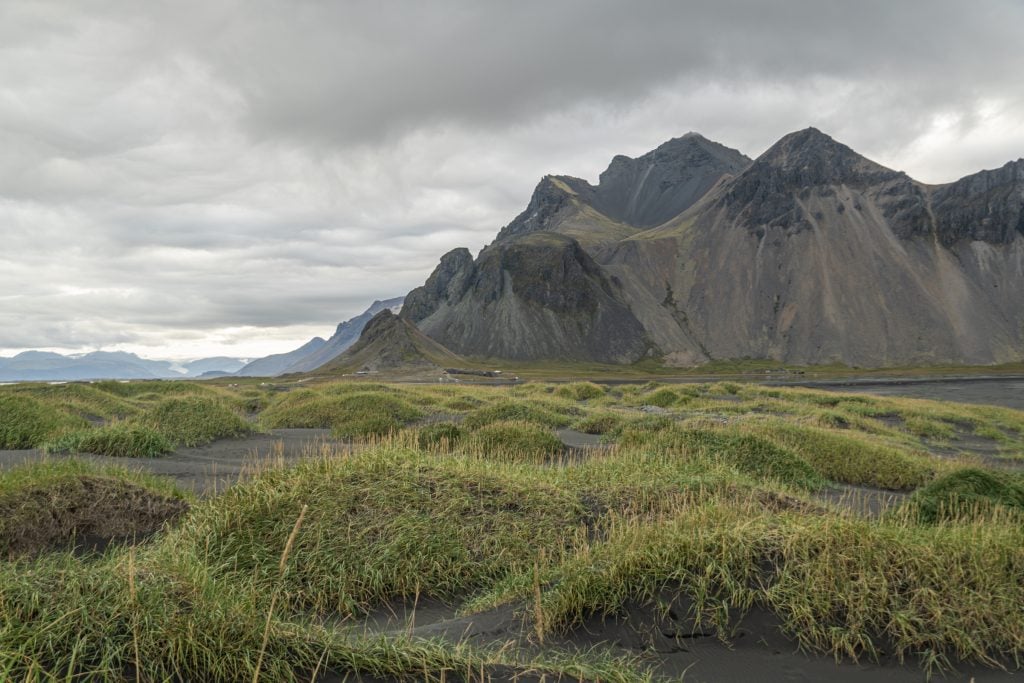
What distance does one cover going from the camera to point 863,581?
7.03 m

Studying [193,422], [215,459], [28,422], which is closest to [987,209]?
[193,422]

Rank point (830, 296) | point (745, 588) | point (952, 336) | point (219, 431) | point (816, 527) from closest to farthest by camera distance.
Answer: point (745, 588)
point (816, 527)
point (219, 431)
point (952, 336)
point (830, 296)

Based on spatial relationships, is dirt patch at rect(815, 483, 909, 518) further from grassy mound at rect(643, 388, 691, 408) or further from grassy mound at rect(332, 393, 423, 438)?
grassy mound at rect(643, 388, 691, 408)

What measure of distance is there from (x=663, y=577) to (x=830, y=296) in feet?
600

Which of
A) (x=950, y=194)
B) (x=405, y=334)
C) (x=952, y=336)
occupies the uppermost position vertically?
(x=950, y=194)

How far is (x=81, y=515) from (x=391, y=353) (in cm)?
12196

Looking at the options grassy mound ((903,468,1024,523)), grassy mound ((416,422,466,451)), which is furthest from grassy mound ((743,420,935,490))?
grassy mound ((416,422,466,451))

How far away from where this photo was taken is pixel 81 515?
10.1m

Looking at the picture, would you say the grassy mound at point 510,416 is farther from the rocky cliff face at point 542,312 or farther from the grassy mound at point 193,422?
the rocky cliff face at point 542,312

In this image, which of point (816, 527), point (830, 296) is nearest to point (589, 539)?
point (816, 527)

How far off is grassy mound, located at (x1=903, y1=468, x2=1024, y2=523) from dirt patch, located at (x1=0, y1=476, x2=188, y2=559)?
13.4 metres

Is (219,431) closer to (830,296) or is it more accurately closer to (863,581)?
(863,581)

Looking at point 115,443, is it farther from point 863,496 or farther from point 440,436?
point 863,496

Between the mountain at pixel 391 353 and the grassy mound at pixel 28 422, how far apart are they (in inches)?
3744
